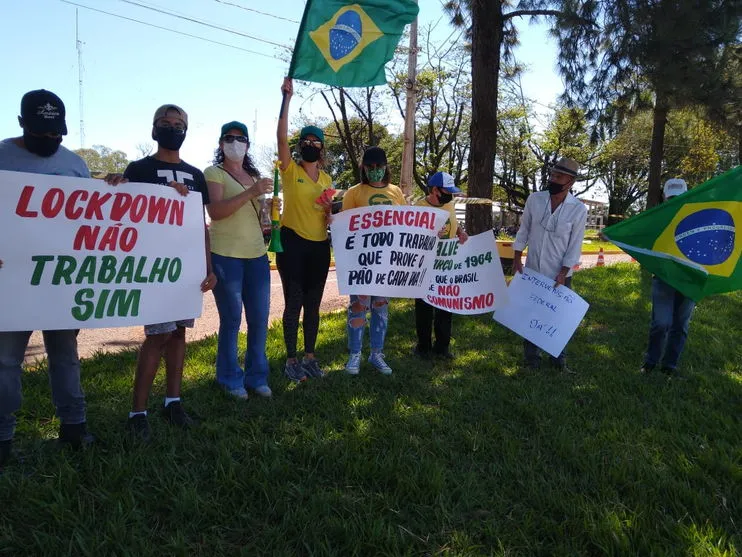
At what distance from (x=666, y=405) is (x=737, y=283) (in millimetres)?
1300

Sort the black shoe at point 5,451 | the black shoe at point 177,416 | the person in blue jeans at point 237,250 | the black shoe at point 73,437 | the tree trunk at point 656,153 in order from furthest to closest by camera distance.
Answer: the tree trunk at point 656,153, the person in blue jeans at point 237,250, the black shoe at point 177,416, the black shoe at point 73,437, the black shoe at point 5,451

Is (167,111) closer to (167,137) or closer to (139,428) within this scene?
(167,137)

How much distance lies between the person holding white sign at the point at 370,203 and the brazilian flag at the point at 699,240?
231 centimetres

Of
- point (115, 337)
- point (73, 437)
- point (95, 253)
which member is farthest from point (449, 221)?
point (115, 337)

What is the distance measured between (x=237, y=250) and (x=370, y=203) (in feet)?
4.35

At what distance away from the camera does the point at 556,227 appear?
480cm

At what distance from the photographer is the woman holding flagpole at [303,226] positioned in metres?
4.10

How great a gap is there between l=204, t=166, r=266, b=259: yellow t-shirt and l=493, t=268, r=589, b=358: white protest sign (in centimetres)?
252

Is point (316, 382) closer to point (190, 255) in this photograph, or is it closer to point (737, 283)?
point (190, 255)

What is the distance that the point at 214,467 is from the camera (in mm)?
2814

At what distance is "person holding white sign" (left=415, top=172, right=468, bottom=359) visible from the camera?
191 inches

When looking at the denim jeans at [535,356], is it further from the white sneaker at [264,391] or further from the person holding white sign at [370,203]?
the white sneaker at [264,391]

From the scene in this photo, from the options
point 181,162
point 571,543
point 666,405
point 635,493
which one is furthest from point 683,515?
point 181,162

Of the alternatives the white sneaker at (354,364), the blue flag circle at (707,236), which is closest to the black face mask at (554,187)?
the blue flag circle at (707,236)
